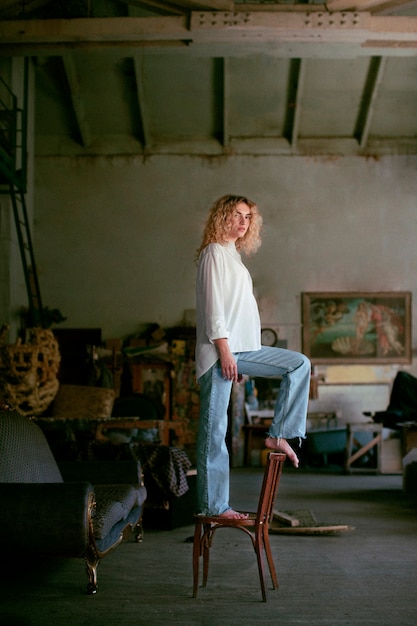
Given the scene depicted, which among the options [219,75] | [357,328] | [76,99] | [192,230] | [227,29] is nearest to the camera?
[227,29]

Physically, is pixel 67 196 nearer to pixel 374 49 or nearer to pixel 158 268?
pixel 158 268

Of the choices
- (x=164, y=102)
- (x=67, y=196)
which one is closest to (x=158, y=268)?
(x=67, y=196)

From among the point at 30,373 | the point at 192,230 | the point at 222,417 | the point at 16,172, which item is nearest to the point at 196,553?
the point at 222,417

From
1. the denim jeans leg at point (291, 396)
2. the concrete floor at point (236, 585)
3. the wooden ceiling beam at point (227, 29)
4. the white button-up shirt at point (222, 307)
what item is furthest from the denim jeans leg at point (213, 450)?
the wooden ceiling beam at point (227, 29)

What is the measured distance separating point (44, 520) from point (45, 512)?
0.04 m

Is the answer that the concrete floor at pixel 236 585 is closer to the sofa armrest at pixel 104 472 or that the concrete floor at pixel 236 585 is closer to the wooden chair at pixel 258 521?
the wooden chair at pixel 258 521

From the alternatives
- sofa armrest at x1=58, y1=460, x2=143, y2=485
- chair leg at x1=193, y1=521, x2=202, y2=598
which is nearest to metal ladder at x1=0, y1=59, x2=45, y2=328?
sofa armrest at x1=58, y1=460, x2=143, y2=485

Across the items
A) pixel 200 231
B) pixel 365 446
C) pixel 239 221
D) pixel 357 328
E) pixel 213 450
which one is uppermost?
pixel 200 231

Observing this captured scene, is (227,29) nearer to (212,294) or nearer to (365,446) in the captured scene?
(365,446)

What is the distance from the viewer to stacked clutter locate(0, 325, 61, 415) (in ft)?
24.7

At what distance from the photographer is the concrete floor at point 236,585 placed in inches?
124

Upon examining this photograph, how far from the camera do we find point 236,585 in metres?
3.72

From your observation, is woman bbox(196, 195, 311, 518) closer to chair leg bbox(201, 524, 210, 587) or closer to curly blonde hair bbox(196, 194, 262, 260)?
curly blonde hair bbox(196, 194, 262, 260)

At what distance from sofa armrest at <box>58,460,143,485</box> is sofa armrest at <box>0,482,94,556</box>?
1.57 meters
